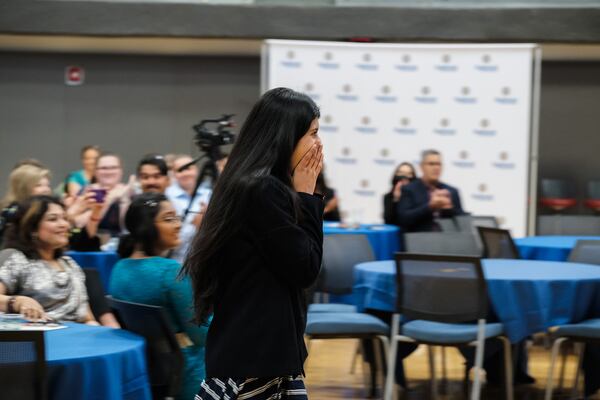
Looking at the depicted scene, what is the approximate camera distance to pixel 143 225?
4.02m

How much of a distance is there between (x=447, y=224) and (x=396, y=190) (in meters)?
0.75

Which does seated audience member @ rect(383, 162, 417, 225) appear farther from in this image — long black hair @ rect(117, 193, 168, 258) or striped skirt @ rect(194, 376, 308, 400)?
striped skirt @ rect(194, 376, 308, 400)

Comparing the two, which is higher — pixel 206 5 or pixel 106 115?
pixel 206 5

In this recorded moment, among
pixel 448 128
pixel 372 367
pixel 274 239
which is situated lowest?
pixel 372 367

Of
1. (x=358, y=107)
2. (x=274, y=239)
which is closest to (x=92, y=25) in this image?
→ (x=358, y=107)

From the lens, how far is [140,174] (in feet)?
20.5

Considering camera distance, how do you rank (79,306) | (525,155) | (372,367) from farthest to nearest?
(525,155), (372,367), (79,306)

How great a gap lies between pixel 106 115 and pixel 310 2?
3620mm

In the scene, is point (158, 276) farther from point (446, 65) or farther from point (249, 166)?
point (446, 65)

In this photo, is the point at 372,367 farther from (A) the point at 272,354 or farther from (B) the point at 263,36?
(B) the point at 263,36

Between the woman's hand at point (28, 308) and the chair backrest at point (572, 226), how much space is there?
20.6ft

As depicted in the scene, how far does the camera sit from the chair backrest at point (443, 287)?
16.2ft

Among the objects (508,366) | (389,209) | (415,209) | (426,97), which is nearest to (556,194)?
(426,97)

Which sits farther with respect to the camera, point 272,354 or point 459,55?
point 459,55
